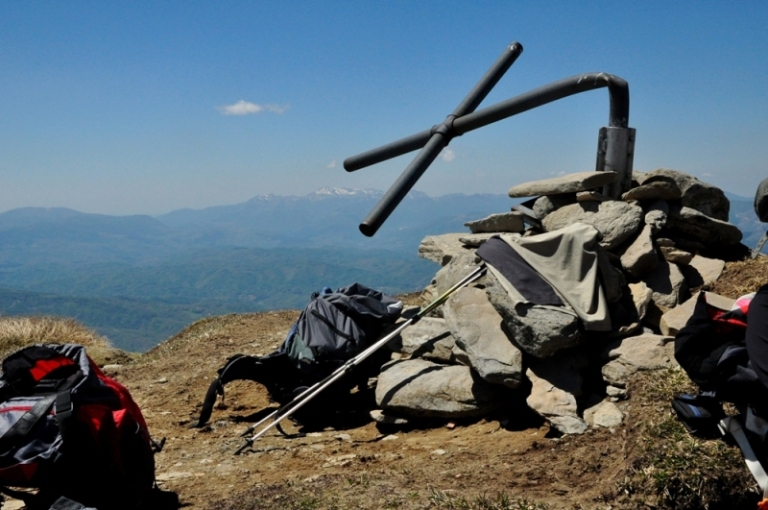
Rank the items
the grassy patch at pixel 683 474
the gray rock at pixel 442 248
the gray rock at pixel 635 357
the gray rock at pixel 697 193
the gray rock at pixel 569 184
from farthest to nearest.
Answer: the gray rock at pixel 442 248 < the gray rock at pixel 697 193 < the gray rock at pixel 569 184 < the gray rock at pixel 635 357 < the grassy patch at pixel 683 474

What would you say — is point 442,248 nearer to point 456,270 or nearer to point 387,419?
point 456,270

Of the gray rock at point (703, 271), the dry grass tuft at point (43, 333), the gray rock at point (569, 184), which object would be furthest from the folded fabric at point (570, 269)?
the dry grass tuft at point (43, 333)

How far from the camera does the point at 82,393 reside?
16.3 feet

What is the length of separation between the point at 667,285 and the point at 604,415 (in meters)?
2.34

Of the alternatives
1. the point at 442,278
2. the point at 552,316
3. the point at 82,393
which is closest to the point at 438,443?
the point at 552,316

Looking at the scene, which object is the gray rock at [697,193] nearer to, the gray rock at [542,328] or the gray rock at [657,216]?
the gray rock at [657,216]

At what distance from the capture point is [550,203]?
27.1 ft

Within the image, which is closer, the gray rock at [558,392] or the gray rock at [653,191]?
the gray rock at [558,392]

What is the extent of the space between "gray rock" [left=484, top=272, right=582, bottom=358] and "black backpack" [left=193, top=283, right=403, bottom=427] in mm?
2496

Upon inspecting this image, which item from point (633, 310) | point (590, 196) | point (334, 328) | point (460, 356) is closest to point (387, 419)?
point (460, 356)

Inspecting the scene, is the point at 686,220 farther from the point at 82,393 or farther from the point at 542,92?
the point at 82,393

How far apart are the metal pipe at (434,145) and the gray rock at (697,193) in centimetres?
268

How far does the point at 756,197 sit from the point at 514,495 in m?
2.84

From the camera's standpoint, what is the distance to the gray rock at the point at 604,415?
5703 mm
